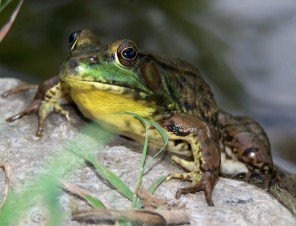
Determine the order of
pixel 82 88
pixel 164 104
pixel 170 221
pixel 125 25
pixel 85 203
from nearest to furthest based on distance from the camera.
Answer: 1. pixel 170 221
2. pixel 85 203
3. pixel 82 88
4. pixel 164 104
5. pixel 125 25

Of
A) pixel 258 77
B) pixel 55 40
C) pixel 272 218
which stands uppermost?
pixel 258 77

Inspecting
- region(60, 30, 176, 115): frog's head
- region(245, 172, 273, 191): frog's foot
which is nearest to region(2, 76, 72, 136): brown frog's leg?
region(60, 30, 176, 115): frog's head

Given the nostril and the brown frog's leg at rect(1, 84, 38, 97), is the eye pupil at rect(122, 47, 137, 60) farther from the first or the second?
the brown frog's leg at rect(1, 84, 38, 97)

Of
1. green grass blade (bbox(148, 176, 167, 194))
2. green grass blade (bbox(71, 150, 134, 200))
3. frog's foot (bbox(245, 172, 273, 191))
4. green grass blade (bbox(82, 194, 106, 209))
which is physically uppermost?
frog's foot (bbox(245, 172, 273, 191))

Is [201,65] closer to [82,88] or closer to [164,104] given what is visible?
[164,104]

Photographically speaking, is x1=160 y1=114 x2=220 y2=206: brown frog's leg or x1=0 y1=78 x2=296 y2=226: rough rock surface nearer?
x1=0 y1=78 x2=296 y2=226: rough rock surface

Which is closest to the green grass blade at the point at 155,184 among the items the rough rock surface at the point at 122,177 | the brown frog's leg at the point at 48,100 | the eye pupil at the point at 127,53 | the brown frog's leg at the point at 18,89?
the rough rock surface at the point at 122,177

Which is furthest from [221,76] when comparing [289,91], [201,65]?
[289,91]

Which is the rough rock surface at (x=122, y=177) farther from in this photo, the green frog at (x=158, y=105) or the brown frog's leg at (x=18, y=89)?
the brown frog's leg at (x=18, y=89)
